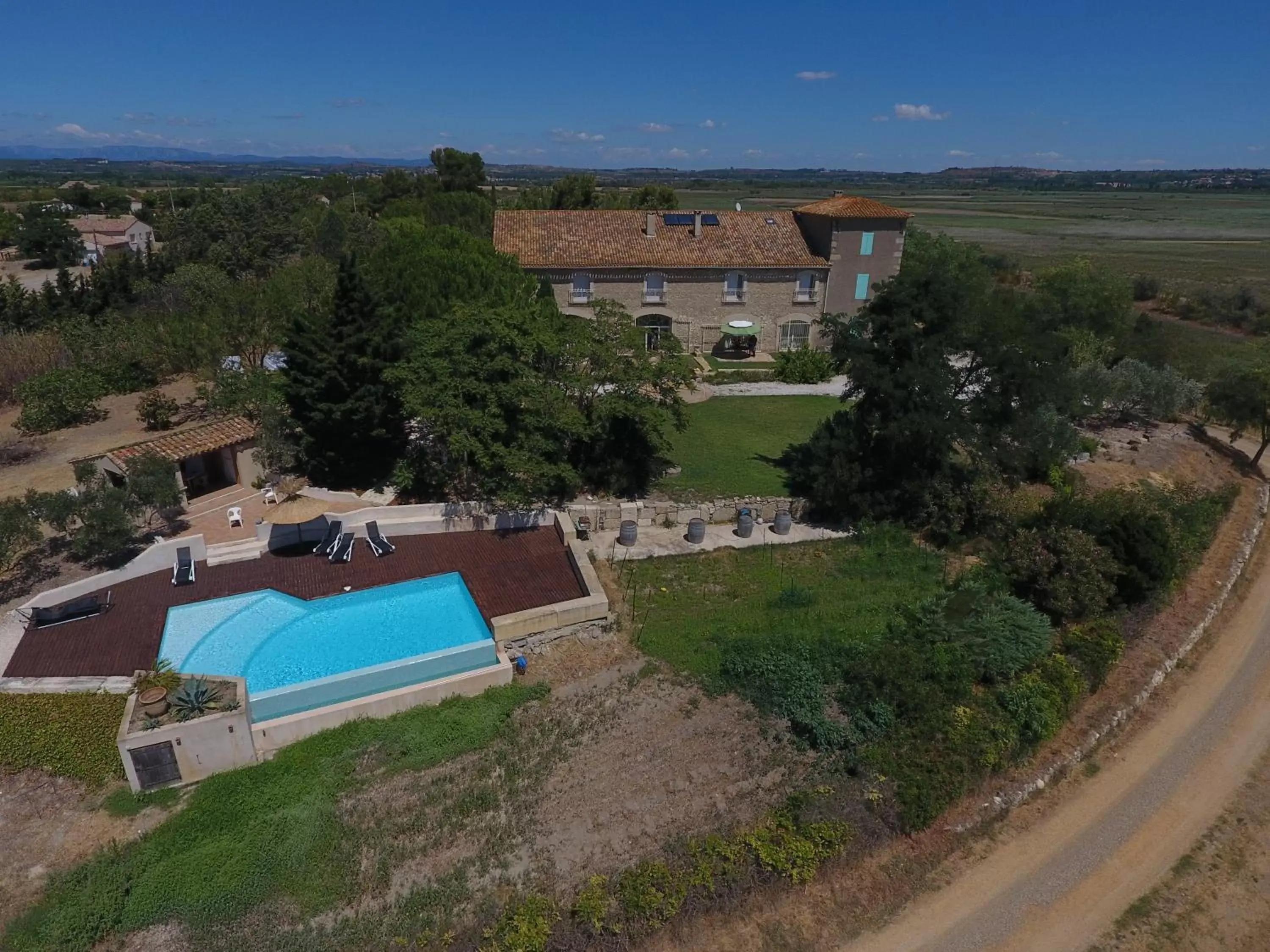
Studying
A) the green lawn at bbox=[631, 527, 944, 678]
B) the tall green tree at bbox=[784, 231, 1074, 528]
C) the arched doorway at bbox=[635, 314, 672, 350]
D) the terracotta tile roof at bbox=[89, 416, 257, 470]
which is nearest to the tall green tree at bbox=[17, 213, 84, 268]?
the arched doorway at bbox=[635, 314, 672, 350]

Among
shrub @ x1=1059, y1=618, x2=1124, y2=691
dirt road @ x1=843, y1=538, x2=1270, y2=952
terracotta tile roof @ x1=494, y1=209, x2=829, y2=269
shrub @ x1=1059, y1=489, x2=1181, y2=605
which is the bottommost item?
dirt road @ x1=843, y1=538, x2=1270, y2=952

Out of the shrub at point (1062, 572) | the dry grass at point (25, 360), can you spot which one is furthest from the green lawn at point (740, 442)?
the dry grass at point (25, 360)

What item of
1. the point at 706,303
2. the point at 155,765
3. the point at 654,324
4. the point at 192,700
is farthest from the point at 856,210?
the point at 155,765

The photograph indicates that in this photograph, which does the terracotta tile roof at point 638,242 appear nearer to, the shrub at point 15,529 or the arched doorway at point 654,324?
the arched doorway at point 654,324

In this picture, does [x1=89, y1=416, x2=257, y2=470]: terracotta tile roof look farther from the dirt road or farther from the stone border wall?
the stone border wall

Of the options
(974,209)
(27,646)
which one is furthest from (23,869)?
(974,209)

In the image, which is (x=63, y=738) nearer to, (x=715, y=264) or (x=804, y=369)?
(x=804, y=369)
